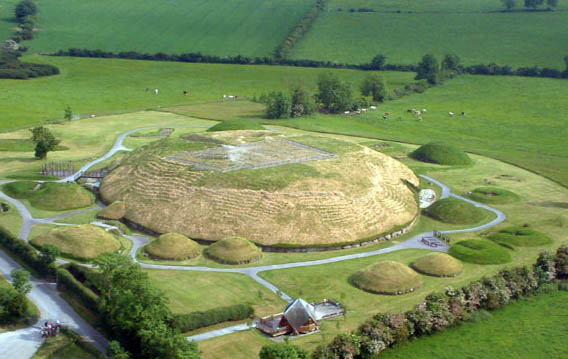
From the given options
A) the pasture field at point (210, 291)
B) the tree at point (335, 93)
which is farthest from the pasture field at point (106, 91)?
the pasture field at point (210, 291)

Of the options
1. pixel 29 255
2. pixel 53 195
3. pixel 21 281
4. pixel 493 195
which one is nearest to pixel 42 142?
pixel 53 195

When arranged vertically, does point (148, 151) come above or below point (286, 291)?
above

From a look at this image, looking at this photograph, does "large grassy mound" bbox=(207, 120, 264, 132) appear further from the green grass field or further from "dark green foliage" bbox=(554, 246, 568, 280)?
the green grass field

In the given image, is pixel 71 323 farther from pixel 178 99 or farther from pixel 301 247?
pixel 178 99

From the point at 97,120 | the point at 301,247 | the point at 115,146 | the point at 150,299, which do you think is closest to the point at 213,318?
the point at 150,299

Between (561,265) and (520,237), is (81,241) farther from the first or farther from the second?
(561,265)

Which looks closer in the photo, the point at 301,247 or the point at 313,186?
the point at 301,247

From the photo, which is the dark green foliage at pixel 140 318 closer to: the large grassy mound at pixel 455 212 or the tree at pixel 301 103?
the large grassy mound at pixel 455 212
